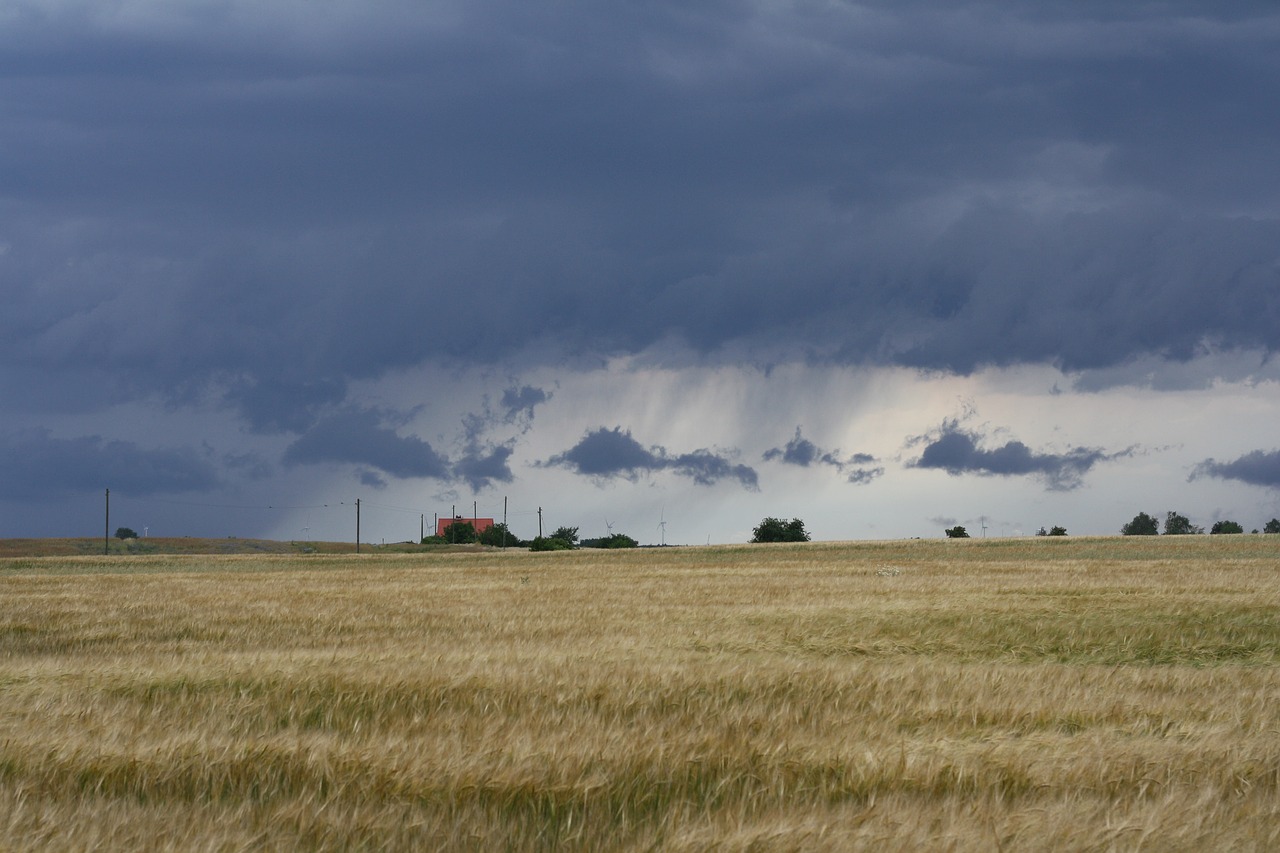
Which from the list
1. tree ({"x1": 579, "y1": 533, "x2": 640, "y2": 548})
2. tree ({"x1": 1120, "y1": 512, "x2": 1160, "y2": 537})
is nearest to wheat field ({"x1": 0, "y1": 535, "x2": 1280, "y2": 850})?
tree ({"x1": 579, "y1": 533, "x2": 640, "y2": 548})

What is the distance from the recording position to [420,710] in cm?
876

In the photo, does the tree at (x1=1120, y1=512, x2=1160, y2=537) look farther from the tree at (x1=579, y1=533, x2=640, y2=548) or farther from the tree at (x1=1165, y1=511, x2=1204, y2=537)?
the tree at (x1=579, y1=533, x2=640, y2=548)

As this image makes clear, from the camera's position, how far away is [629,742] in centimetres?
696

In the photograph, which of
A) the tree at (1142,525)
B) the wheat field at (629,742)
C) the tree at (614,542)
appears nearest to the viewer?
the wheat field at (629,742)

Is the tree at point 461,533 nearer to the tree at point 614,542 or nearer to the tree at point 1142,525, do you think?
the tree at point 614,542

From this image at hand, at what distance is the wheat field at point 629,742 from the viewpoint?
16.6 ft

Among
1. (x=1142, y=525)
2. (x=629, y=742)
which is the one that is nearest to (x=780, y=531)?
(x=1142, y=525)

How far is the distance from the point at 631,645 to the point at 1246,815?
9.10m

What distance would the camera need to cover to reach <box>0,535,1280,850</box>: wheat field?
5055 mm

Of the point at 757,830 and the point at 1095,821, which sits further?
the point at 1095,821

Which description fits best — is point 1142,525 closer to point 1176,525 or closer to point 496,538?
point 1176,525


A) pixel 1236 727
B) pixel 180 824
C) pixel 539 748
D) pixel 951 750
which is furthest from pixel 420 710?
pixel 1236 727

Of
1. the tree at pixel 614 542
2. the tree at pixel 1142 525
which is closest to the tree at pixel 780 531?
the tree at pixel 614 542

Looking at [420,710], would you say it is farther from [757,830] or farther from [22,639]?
[22,639]
